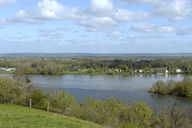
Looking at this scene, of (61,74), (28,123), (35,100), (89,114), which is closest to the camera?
(28,123)

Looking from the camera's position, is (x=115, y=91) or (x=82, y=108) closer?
(x=82, y=108)

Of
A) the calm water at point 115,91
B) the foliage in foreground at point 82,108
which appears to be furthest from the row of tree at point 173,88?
the foliage in foreground at point 82,108

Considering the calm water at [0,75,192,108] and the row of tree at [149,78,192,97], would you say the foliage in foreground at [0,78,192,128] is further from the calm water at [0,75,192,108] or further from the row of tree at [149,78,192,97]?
the row of tree at [149,78,192,97]

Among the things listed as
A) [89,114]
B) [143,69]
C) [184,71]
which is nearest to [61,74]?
[143,69]

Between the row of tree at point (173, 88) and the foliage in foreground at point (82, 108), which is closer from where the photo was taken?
the foliage in foreground at point (82, 108)

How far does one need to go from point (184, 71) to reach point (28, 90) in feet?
278

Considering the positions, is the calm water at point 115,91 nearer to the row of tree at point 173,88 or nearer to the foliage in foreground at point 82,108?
the row of tree at point 173,88

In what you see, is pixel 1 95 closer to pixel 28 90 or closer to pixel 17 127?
pixel 28 90

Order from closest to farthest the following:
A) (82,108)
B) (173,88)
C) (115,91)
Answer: (82,108), (115,91), (173,88)

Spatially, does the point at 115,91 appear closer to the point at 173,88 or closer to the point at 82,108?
the point at 173,88

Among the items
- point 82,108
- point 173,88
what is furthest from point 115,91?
point 82,108

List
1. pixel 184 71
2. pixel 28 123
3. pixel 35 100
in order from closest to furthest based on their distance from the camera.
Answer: pixel 28 123, pixel 35 100, pixel 184 71

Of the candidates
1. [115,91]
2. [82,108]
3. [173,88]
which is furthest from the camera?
[173,88]

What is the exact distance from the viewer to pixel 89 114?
69.5 ft
